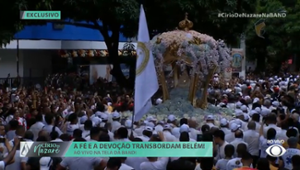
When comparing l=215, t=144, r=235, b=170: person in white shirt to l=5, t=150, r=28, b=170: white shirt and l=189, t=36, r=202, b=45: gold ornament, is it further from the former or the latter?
l=189, t=36, r=202, b=45: gold ornament

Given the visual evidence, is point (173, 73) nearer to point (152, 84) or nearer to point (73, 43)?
point (152, 84)

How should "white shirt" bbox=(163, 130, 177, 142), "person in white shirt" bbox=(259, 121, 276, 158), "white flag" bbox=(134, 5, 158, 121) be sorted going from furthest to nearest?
"white flag" bbox=(134, 5, 158, 121)
"person in white shirt" bbox=(259, 121, 276, 158)
"white shirt" bbox=(163, 130, 177, 142)


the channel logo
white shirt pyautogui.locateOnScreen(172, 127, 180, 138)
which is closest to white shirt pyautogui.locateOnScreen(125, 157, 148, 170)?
the channel logo

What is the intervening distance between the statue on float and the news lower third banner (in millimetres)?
6874

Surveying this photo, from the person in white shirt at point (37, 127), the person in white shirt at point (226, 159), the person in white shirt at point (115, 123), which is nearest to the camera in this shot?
the person in white shirt at point (226, 159)

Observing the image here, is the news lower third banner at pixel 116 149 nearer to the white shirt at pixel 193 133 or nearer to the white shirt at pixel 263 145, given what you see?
the white shirt at pixel 263 145

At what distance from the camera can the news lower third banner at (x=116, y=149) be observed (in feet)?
25.1

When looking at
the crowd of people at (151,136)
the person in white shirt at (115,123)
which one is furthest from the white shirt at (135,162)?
the person in white shirt at (115,123)

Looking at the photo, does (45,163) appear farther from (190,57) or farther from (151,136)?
(190,57)

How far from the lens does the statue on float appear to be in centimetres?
1479

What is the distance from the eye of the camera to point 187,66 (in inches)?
608

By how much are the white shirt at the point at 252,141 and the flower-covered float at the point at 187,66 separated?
4861mm

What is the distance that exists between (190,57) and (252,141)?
575cm

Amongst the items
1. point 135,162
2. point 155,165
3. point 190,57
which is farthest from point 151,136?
point 190,57
